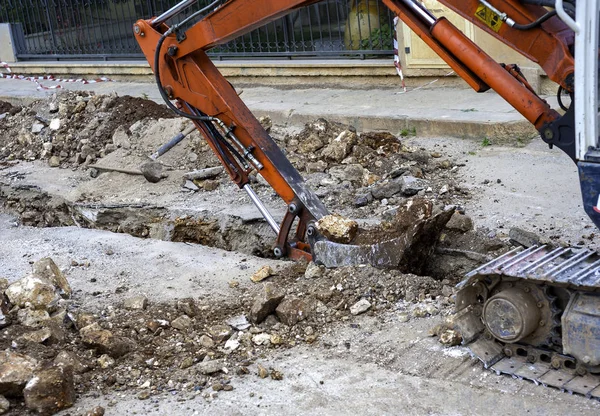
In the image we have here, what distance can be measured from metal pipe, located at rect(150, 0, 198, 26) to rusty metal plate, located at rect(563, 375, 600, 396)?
360 cm

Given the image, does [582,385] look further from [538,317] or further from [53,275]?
[53,275]

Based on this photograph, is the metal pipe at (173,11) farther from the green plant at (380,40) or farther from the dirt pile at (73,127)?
the green plant at (380,40)

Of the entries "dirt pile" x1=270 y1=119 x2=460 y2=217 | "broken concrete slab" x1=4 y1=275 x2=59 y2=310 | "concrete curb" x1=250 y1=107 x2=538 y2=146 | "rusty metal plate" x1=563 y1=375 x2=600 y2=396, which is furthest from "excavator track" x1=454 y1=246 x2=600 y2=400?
"concrete curb" x1=250 y1=107 x2=538 y2=146

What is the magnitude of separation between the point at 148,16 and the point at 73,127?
4.51 meters

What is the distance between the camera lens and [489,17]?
4578mm

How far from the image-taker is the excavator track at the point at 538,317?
4250 mm

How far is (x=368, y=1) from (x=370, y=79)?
1.09 meters

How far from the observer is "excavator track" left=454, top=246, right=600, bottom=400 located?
425 cm

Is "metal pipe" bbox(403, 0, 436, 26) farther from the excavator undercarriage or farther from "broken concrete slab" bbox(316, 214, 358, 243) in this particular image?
"broken concrete slab" bbox(316, 214, 358, 243)

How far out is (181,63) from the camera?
6.61 m


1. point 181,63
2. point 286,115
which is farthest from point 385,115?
point 181,63

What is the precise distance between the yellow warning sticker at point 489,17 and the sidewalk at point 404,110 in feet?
A: 14.8

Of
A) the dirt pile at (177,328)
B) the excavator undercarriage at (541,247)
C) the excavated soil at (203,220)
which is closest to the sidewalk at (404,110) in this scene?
the excavated soil at (203,220)

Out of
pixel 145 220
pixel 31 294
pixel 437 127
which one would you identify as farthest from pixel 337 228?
pixel 437 127
